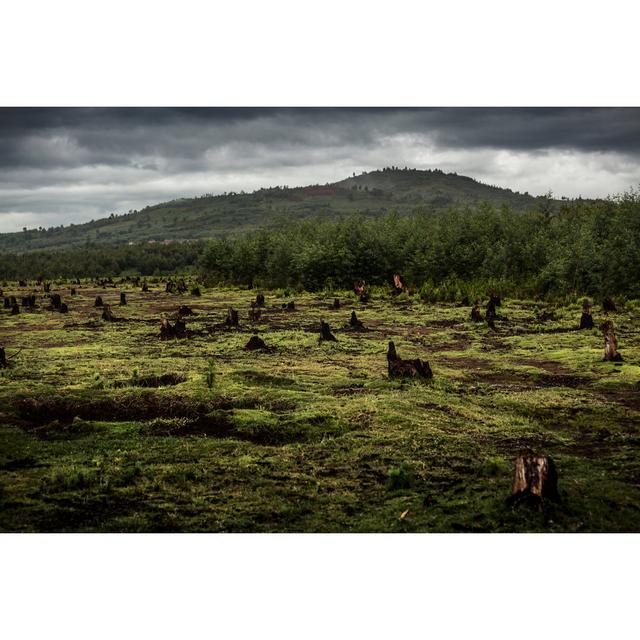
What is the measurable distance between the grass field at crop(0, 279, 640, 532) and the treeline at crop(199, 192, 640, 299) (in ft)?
57.0

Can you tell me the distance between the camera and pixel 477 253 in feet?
167

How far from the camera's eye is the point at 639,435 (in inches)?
474

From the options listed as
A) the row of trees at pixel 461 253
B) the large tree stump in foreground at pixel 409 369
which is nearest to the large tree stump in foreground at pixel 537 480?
the large tree stump in foreground at pixel 409 369

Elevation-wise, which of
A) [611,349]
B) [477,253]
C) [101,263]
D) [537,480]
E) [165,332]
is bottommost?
[611,349]

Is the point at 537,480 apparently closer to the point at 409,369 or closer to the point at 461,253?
the point at 409,369

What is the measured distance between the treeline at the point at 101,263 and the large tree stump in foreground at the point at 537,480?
95488mm

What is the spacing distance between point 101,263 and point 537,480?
117050mm

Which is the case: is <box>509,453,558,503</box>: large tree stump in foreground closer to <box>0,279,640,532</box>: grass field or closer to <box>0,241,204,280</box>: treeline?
<box>0,279,640,532</box>: grass field

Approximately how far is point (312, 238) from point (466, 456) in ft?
194

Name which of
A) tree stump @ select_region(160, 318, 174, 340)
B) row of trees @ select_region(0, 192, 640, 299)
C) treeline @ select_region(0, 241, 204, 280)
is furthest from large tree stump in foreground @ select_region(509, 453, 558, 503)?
treeline @ select_region(0, 241, 204, 280)

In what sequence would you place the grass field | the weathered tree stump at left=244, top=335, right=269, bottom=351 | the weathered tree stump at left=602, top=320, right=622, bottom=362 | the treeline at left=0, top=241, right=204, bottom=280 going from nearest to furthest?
the grass field → the weathered tree stump at left=602, top=320, right=622, bottom=362 → the weathered tree stump at left=244, top=335, right=269, bottom=351 → the treeline at left=0, top=241, right=204, bottom=280

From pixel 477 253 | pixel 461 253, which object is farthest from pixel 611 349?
pixel 461 253

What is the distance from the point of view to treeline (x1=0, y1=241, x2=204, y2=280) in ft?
349

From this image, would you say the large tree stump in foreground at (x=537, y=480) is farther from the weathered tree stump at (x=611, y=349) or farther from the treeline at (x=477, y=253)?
the treeline at (x=477, y=253)
